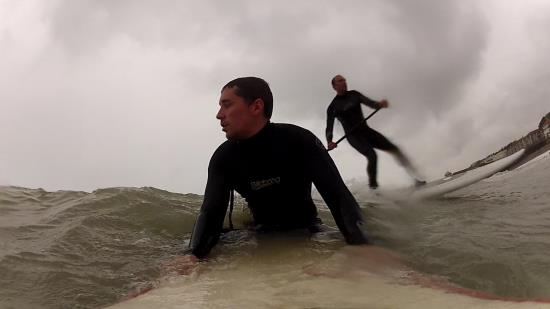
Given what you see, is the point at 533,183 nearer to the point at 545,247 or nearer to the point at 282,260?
the point at 545,247

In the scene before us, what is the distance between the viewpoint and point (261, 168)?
11.5 ft

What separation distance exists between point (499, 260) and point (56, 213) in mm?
4474

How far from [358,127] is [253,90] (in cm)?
436

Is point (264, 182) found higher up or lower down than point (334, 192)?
higher up

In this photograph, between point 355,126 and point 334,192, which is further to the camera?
point 355,126

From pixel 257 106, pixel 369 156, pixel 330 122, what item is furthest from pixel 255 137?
pixel 330 122

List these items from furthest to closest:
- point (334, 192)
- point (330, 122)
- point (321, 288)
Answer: point (330, 122) → point (334, 192) → point (321, 288)

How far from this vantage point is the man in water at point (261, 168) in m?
3.30

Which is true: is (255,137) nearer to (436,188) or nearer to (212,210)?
(212,210)

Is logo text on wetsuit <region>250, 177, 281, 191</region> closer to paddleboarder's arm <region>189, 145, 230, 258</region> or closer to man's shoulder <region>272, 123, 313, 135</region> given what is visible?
paddleboarder's arm <region>189, 145, 230, 258</region>

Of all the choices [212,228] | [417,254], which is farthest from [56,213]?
[417,254]

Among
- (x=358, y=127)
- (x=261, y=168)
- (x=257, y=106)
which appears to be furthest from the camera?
(x=358, y=127)

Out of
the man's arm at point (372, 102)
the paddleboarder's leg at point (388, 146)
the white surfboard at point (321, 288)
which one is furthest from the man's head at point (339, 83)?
the white surfboard at point (321, 288)

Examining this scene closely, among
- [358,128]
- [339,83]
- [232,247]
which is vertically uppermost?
[339,83]
